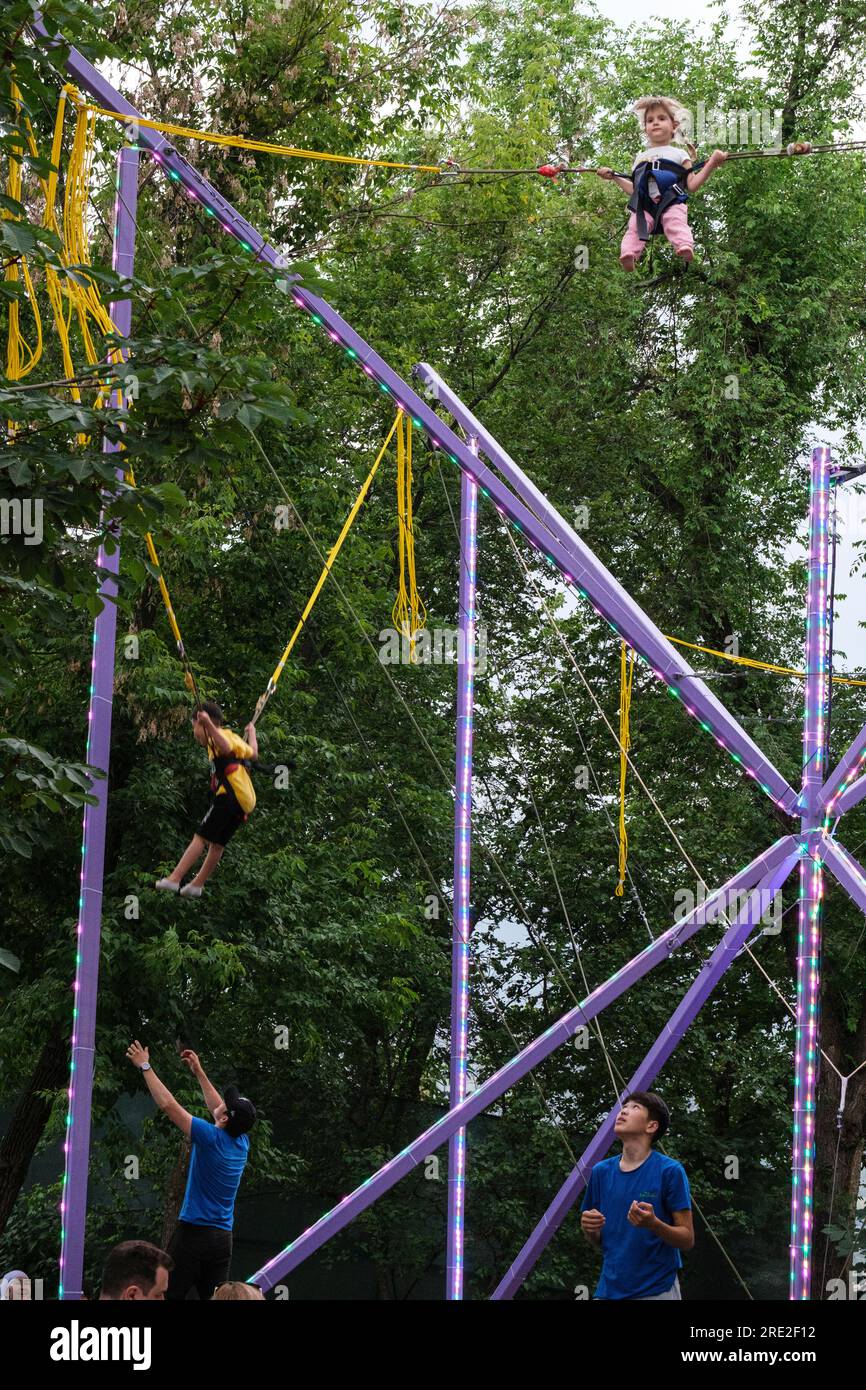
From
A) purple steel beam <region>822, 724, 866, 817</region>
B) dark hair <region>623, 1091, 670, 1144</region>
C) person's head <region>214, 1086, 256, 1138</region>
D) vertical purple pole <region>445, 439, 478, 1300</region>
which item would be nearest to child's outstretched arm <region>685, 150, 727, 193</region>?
vertical purple pole <region>445, 439, 478, 1300</region>

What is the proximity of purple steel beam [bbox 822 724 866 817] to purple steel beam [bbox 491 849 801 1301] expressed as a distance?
304 millimetres

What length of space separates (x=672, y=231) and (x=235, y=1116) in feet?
14.3

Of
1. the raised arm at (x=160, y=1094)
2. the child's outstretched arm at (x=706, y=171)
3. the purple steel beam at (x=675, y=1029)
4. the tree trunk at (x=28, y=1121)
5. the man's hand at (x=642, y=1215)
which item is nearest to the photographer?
the man's hand at (x=642, y=1215)

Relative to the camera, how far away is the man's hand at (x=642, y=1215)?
509 centimetres

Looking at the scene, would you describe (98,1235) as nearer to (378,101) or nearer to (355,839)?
(355,839)

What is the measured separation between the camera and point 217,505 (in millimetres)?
13570

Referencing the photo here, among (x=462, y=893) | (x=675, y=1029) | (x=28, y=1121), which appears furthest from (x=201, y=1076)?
(x=28, y=1121)

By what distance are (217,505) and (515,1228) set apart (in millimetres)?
7970

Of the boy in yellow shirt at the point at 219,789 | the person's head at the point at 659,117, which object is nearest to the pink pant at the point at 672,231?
the person's head at the point at 659,117

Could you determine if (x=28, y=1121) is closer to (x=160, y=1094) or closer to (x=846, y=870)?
(x=160, y=1094)

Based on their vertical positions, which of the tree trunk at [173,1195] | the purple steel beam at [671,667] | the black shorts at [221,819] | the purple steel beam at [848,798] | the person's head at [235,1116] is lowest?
the tree trunk at [173,1195]

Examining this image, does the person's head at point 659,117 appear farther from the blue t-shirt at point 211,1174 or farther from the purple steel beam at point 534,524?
the blue t-shirt at point 211,1174

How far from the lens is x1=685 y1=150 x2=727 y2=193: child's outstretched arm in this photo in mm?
7805

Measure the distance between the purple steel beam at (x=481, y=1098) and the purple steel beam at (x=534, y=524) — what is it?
17.6 inches
